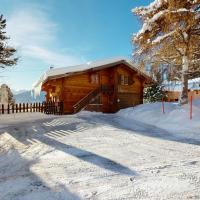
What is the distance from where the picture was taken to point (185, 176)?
19.6ft

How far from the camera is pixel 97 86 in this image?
25.2m

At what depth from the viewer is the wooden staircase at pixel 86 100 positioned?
2281 cm

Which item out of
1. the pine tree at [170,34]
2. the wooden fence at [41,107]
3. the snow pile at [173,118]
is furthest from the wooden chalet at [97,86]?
the snow pile at [173,118]

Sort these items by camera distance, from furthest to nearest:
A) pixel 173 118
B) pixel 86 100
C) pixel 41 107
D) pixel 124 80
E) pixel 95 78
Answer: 1. pixel 124 80
2. pixel 95 78
3. pixel 41 107
4. pixel 86 100
5. pixel 173 118

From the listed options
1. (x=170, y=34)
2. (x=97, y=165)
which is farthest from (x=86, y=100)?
(x=97, y=165)

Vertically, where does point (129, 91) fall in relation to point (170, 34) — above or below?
below

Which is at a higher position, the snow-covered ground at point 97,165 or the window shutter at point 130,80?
the window shutter at point 130,80

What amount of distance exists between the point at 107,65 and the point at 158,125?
34.6 ft

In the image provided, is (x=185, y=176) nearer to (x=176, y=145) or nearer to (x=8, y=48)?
(x=176, y=145)

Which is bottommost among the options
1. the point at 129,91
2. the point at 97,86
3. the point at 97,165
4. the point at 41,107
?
the point at 97,165

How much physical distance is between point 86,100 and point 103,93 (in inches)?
105

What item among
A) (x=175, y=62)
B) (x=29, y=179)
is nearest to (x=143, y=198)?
(x=29, y=179)

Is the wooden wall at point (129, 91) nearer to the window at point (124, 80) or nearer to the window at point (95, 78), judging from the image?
the window at point (124, 80)

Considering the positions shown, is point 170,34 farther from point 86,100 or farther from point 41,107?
point 41,107
